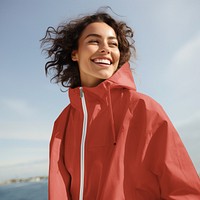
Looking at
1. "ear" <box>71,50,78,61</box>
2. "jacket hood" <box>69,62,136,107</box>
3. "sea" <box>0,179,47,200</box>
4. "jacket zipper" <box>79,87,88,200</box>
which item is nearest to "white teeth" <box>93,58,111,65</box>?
"jacket hood" <box>69,62,136,107</box>

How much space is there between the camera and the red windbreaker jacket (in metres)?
1.40

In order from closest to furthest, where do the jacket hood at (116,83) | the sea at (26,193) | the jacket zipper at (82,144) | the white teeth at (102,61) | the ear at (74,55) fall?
the jacket zipper at (82,144) → the jacket hood at (116,83) → the white teeth at (102,61) → the ear at (74,55) → the sea at (26,193)

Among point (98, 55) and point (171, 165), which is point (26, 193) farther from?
point (171, 165)

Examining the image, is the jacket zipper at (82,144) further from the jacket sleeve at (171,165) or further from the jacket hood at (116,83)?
the jacket sleeve at (171,165)

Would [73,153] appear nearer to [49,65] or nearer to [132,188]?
[132,188]

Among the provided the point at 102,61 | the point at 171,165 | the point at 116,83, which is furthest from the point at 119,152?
the point at 102,61

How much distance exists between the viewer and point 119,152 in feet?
5.03

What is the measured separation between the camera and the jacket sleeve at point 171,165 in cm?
132

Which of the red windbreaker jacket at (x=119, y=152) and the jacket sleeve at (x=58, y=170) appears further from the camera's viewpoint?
the jacket sleeve at (x=58, y=170)

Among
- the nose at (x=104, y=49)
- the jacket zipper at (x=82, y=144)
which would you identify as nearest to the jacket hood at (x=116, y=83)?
the jacket zipper at (x=82, y=144)

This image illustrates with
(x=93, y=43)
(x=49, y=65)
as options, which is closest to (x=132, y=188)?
(x=93, y=43)

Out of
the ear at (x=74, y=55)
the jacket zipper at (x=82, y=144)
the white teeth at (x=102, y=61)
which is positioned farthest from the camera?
the ear at (x=74, y=55)

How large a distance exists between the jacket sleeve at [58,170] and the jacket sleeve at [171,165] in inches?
29.1

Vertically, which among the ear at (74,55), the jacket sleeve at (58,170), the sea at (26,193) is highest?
the ear at (74,55)
